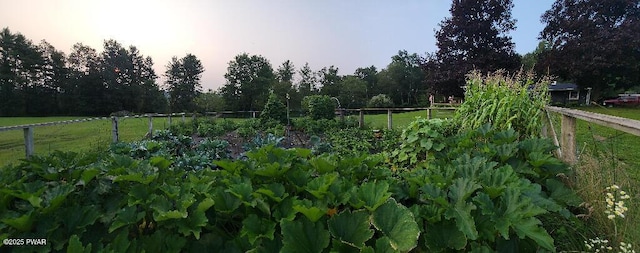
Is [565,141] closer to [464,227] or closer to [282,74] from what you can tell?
[464,227]

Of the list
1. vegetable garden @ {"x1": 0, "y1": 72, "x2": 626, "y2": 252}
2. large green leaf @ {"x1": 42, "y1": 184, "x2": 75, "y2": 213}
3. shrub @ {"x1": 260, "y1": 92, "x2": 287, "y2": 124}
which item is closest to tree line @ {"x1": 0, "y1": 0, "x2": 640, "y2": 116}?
shrub @ {"x1": 260, "y1": 92, "x2": 287, "y2": 124}

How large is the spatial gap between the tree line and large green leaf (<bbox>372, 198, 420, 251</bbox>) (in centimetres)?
1672

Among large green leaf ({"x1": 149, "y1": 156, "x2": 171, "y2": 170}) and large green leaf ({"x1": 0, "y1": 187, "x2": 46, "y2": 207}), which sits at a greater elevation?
large green leaf ({"x1": 149, "y1": 156, "x2": 171, "y2": 170})

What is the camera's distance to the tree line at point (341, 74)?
68.8 feet

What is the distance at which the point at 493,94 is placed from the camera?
3.55m

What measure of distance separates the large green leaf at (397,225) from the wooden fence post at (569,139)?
1.99 metres

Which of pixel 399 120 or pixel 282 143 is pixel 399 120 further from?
pixel 282 143

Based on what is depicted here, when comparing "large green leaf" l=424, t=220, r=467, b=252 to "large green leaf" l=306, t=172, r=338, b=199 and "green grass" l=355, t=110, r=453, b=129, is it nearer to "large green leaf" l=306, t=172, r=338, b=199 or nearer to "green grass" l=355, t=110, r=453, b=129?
"large green leaf" l=306, t=172, r=338, b=199

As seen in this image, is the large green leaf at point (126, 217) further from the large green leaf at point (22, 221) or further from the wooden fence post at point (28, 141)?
the wooden fence post at point (28, 141)

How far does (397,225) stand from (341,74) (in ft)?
144

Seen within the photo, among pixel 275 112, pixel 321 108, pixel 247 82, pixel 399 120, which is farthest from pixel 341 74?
pixel 275 112

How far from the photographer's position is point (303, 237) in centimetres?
93

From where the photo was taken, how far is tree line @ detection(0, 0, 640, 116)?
21.0 meters

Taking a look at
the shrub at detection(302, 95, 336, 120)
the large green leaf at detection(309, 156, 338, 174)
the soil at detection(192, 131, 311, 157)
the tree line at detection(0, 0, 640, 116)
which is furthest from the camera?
the tree line at detection(0, 0, 640, 116)
